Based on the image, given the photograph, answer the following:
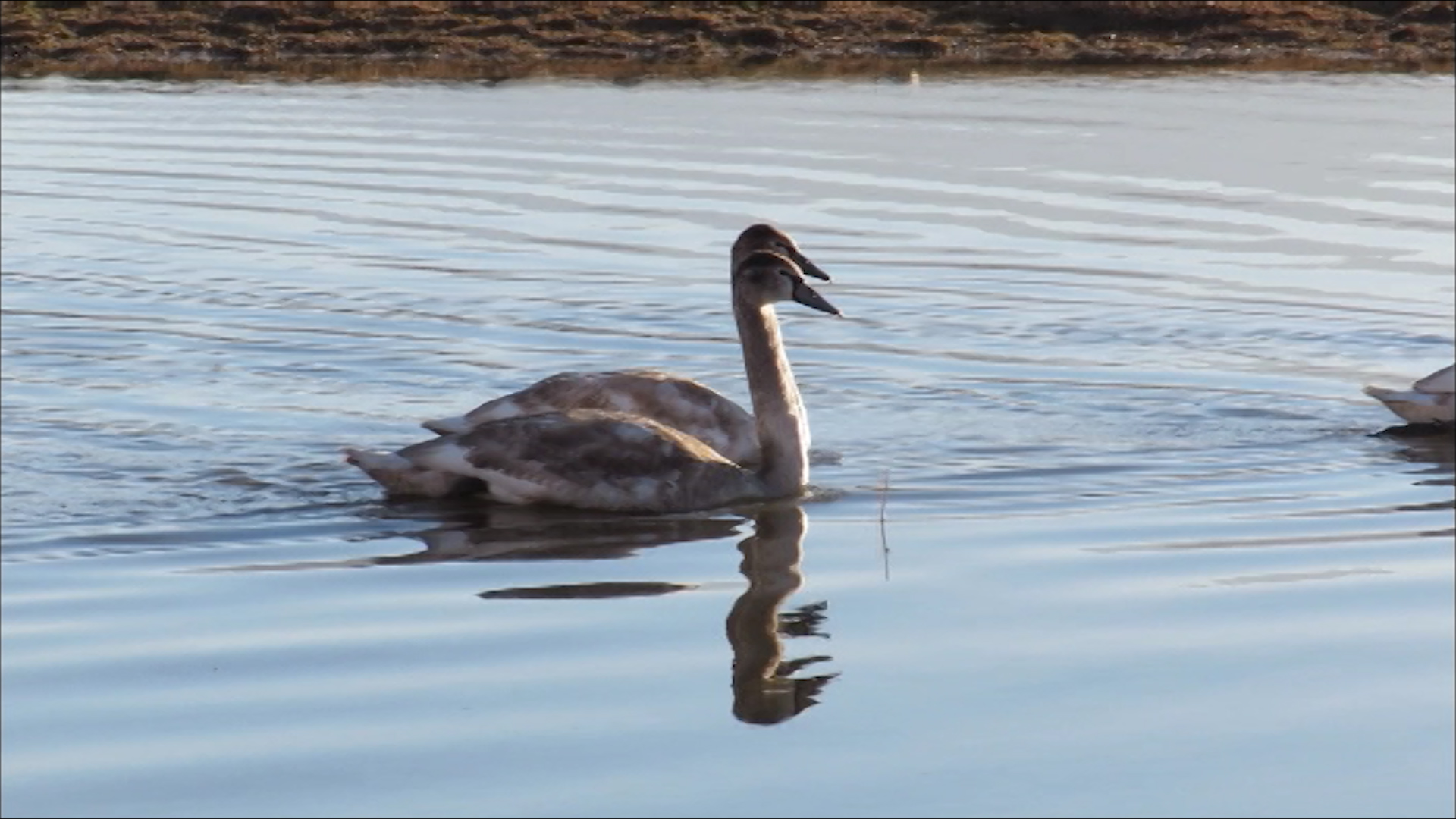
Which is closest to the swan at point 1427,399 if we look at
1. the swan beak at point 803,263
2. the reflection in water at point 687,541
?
the swan beak at point 803,263

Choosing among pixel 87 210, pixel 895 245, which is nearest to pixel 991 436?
pixel 895 245

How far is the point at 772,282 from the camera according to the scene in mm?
12055

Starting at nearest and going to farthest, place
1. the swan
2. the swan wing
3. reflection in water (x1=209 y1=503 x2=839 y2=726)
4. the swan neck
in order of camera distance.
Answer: reflection in water (x1=209 y1=503 x2=839 y2=726) < the swan wing < the swan neck < the swan

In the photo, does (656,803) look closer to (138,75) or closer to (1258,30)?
(138,75)

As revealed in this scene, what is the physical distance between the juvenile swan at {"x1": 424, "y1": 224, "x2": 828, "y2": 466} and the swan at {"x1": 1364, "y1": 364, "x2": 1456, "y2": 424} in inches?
104

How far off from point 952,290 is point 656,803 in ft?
32.3

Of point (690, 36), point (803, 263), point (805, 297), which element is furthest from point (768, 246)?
point (690, 36)

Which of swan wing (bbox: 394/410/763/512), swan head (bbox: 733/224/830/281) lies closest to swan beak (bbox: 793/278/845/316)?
swan head (bbox: 733/224/830/281)

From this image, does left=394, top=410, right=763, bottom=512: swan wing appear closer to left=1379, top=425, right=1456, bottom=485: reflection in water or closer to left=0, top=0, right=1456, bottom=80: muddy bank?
left=1379, top=425, right=1456, bottom=485: reflection in water

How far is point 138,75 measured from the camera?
30828mm

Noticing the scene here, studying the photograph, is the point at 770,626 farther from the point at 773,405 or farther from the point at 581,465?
the point at 773,405

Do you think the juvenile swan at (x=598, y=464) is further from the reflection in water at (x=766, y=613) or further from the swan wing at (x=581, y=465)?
the reflection in water at (x=766, y=613)

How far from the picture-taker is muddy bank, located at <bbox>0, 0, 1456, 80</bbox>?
3156 cm

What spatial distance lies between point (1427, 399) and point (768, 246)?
3.07m
